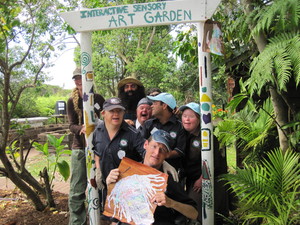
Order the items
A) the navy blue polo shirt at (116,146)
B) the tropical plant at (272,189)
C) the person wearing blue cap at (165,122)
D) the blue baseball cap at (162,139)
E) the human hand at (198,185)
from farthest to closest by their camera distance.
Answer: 1. the person wearing blue cap at (165,122)
2. the human hand at (198,185)
3. the navy blue polo shirt at (116,146)
4. the tropical plant at (272,189)
5. the blue baseball cap at (162,139)

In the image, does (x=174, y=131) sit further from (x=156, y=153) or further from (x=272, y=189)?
(x=272, y=189)

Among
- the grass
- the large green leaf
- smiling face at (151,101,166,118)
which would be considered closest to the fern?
smiling face at (151,101,166,118)

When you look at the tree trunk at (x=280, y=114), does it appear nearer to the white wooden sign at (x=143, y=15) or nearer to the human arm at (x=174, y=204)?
the white wooden sign at (x=143, y=15)

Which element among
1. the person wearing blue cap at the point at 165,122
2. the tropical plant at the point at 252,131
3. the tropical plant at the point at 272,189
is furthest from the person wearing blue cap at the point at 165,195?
the tropical plant at the point at 252,131

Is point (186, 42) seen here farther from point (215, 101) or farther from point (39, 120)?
point (39, 120)

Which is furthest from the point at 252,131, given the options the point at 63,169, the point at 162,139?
the point at 63,169

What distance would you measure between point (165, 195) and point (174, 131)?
3.55 feet

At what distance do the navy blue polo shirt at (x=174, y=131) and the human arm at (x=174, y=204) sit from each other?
0.83 meters

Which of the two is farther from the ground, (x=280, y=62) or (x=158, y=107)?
(x=280, y=62)

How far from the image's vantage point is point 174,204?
2.16 metres

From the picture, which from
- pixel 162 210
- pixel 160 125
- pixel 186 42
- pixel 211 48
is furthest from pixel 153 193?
pixel 186 42

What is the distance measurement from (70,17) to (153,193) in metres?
1.83

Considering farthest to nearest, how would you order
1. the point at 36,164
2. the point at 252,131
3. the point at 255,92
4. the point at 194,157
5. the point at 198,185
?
the point at 36,164
the point at 255,92
the point at 252,131
the point at 194,157
the point at 198,185

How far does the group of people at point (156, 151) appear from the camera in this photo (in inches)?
90.9
